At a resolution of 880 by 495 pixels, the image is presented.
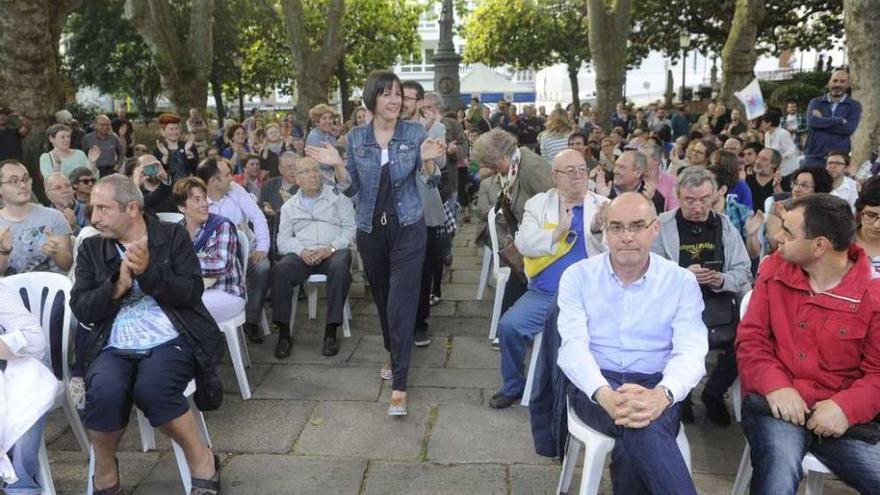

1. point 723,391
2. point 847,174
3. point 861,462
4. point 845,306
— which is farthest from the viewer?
point 847,174

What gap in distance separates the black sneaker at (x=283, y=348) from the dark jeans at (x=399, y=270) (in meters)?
1.20

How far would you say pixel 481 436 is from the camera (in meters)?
3.63

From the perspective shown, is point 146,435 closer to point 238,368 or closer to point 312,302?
point 238,368

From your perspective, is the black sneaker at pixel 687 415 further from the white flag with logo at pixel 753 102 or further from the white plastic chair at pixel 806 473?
the white flag with logo at pixel 753 102

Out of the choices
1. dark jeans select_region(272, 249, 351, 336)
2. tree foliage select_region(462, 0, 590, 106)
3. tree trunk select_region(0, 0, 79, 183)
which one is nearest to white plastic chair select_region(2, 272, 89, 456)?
dark jeans select_region(272, 249, 351, 336)

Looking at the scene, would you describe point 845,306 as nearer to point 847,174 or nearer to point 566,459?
point 566,459

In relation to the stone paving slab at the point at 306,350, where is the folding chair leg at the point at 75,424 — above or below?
above

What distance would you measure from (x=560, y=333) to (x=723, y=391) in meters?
1.42

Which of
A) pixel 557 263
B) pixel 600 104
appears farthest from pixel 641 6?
pixel 557 263

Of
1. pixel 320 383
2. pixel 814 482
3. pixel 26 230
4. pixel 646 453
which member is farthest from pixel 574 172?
pixel 26 230

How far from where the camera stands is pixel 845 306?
2.67m

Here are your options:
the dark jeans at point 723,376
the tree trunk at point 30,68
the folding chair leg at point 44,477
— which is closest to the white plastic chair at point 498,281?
the dark jeans at point 723,376

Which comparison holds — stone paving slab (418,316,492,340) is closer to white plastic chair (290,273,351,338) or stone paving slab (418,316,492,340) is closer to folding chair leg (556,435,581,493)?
white plastic chair (290,273,351,338)

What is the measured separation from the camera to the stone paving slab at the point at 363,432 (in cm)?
350
